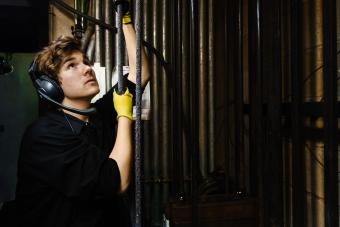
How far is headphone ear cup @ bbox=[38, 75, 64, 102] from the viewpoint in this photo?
1492 millimetres

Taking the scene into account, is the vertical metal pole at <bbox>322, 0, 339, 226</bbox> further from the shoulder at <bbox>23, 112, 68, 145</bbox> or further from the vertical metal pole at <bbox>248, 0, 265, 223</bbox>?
the shoulder at <bbox>23, 112, 68, 145</bbox>

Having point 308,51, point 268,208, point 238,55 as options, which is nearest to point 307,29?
point 308,51

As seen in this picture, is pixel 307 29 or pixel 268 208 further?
pixel 307 29

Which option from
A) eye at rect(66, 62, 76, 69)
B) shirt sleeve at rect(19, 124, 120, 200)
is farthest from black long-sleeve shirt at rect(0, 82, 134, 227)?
eye at rect(66, 62, 76, 69)

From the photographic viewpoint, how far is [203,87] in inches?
101

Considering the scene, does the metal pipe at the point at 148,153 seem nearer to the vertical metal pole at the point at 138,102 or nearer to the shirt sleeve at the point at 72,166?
the shirt sleeve at the point at 72,166

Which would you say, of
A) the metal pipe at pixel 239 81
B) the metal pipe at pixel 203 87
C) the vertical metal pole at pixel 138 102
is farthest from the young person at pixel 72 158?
the metal pipe at pixel 203 87

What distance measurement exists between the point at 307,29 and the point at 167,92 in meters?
1.22

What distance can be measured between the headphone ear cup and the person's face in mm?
55

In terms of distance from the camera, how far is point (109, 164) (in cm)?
129

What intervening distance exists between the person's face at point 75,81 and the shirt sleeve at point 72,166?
251mm

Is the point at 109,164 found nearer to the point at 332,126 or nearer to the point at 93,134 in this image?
the point at 93,134

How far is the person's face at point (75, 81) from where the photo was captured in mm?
1558

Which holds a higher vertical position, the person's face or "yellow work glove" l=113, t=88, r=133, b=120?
the person's face
